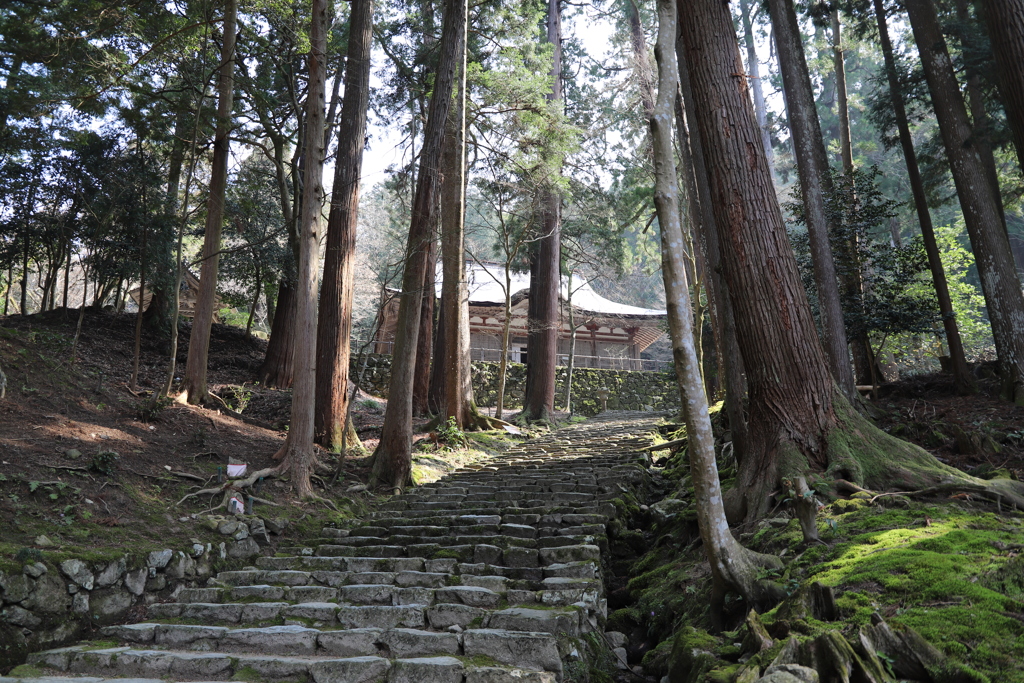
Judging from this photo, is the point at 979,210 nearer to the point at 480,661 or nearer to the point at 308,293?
the point at 308,293

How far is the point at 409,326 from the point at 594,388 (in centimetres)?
1568

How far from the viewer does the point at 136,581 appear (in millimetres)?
4578

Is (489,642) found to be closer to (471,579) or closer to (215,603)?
(471,579)

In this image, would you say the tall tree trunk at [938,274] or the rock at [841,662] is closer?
the rock at [841,662]

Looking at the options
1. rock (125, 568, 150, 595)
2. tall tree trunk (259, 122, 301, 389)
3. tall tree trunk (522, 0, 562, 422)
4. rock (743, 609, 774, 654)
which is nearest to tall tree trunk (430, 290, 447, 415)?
tall tree trunk (522, 0, 562, 422)

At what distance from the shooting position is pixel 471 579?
4.50m

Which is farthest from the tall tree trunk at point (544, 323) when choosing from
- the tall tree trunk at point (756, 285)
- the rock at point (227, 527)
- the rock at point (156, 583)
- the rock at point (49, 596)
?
the rock at point (49, 596)

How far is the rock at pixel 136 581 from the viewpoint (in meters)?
4.52

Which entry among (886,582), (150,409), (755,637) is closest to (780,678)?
(755,637)

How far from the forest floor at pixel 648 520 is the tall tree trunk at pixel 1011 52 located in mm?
3098

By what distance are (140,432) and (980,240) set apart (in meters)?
11.0

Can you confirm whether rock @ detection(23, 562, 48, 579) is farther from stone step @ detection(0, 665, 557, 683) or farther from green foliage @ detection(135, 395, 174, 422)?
green foliage @ detection(135, 395, 174, 422)

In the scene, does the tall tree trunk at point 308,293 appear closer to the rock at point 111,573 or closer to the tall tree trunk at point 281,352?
the rock at point 111,573

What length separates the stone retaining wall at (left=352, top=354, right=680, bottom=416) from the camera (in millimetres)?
21141
